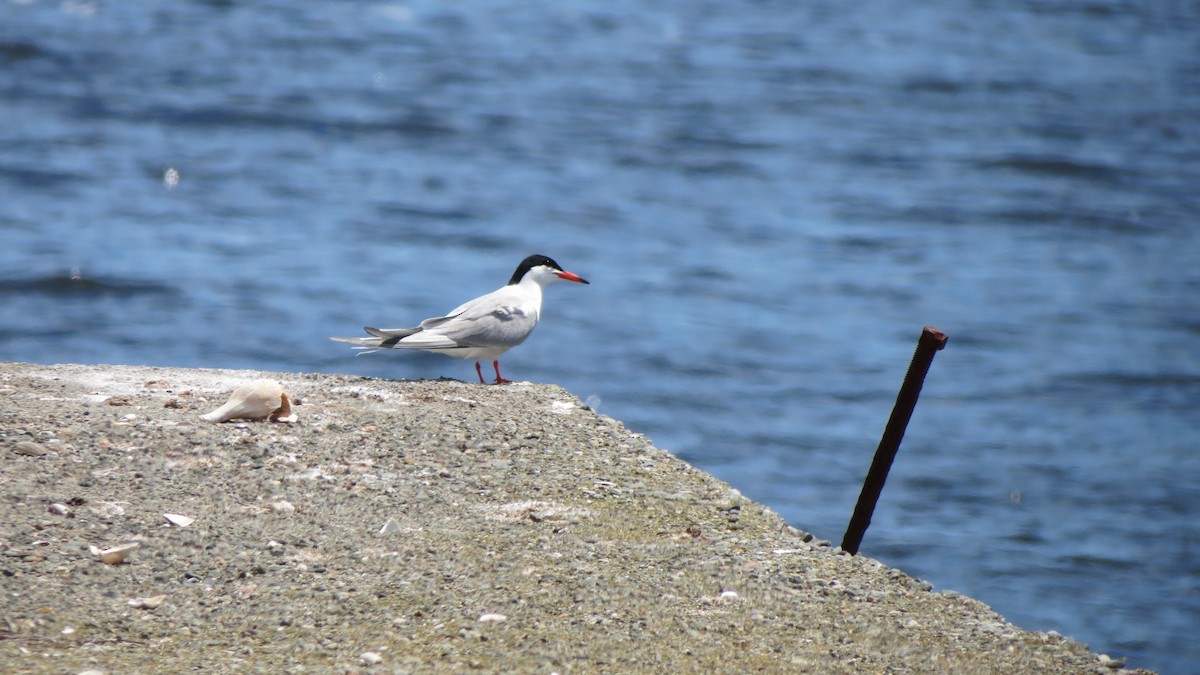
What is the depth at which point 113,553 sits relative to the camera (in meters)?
4.59

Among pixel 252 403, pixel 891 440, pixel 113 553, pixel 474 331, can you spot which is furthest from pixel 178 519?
pixel 891 440

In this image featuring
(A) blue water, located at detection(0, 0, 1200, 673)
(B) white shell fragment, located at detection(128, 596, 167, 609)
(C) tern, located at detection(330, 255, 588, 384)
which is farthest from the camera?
(A) blue water, located at detection(0, 0, 1200, 673)

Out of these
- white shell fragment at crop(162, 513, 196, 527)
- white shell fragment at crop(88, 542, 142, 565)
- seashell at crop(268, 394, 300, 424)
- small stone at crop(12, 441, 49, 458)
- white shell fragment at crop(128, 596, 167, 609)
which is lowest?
white shell fragment at crop(128, 596, 167, 609)

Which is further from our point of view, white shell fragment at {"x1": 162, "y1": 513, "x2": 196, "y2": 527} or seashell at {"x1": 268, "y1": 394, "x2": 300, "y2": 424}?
seashell at {"x1": 268, "y1": 394, "x2": 300, "y2": 424}

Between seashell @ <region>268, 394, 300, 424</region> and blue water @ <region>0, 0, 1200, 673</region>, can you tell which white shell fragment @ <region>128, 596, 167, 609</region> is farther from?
blue water @ <region>0, 0, 1200, 673</region>

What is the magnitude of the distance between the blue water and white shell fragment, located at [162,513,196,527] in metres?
7.00

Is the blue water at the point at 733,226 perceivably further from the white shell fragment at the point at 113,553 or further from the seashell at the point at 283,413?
the white shell fragment at the point at 113,553

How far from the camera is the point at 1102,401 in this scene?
14.7 metres

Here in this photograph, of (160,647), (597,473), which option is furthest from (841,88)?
(160,647)

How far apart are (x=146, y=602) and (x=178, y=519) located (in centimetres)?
53

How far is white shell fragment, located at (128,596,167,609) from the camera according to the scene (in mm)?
4398

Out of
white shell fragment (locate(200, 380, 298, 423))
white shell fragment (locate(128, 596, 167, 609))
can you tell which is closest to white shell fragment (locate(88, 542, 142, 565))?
white shell fragment (locate(128, 596, 167, 609))

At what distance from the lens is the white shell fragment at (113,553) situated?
4.58 meters

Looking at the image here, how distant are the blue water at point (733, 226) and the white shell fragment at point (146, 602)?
7278 millimetres
